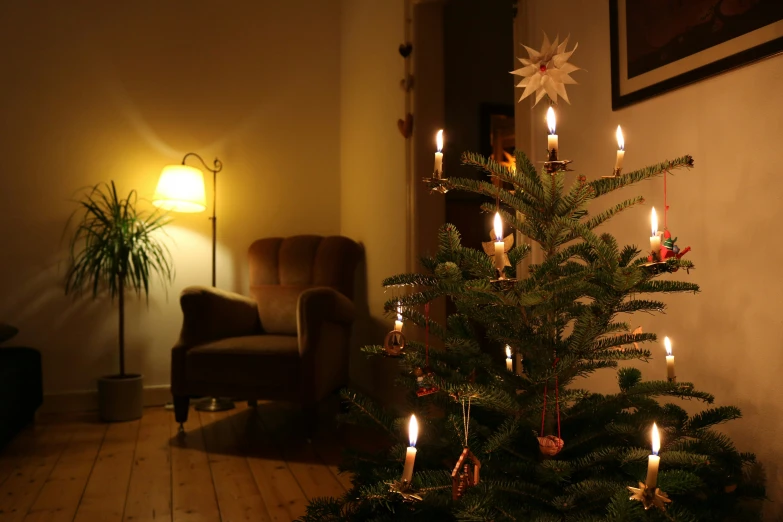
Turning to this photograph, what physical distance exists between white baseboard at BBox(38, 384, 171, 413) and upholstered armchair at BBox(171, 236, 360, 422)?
2.54 ft

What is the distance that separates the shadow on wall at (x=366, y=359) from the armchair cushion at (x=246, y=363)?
0.58m

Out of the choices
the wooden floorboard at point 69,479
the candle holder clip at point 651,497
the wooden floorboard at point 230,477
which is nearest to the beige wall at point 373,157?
the wooden floorboard at point 230,477

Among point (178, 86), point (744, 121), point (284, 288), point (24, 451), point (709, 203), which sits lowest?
point (24, 451)

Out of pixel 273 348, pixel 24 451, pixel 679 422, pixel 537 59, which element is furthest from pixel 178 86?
pixel 679 422

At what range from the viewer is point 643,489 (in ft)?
3.30

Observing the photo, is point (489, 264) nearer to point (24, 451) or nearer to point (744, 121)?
point (744, 121)

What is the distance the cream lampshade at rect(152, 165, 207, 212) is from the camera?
3611 mm

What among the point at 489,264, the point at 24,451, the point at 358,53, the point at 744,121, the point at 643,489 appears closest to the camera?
the point at 643,489

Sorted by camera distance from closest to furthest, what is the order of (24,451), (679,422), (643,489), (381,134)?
(643,489) → (679,422) → (24,451) → (381,134)

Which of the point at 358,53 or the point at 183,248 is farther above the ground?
the point at 358,53

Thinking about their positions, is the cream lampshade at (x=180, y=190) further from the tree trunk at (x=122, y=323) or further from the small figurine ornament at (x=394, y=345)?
the small figurine ornament at (x=394, y=345)

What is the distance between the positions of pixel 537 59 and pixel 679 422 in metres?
0.82

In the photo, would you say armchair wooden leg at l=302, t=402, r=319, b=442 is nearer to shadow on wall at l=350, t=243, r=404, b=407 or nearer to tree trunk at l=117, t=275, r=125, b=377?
shadow on wall at l=350, t=243, r=404, b=407

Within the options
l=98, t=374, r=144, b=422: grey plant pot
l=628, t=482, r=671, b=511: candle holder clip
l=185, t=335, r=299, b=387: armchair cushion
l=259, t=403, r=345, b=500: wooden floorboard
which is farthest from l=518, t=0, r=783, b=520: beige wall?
l=98, t=374, r=144, b=422: grey plant pot
